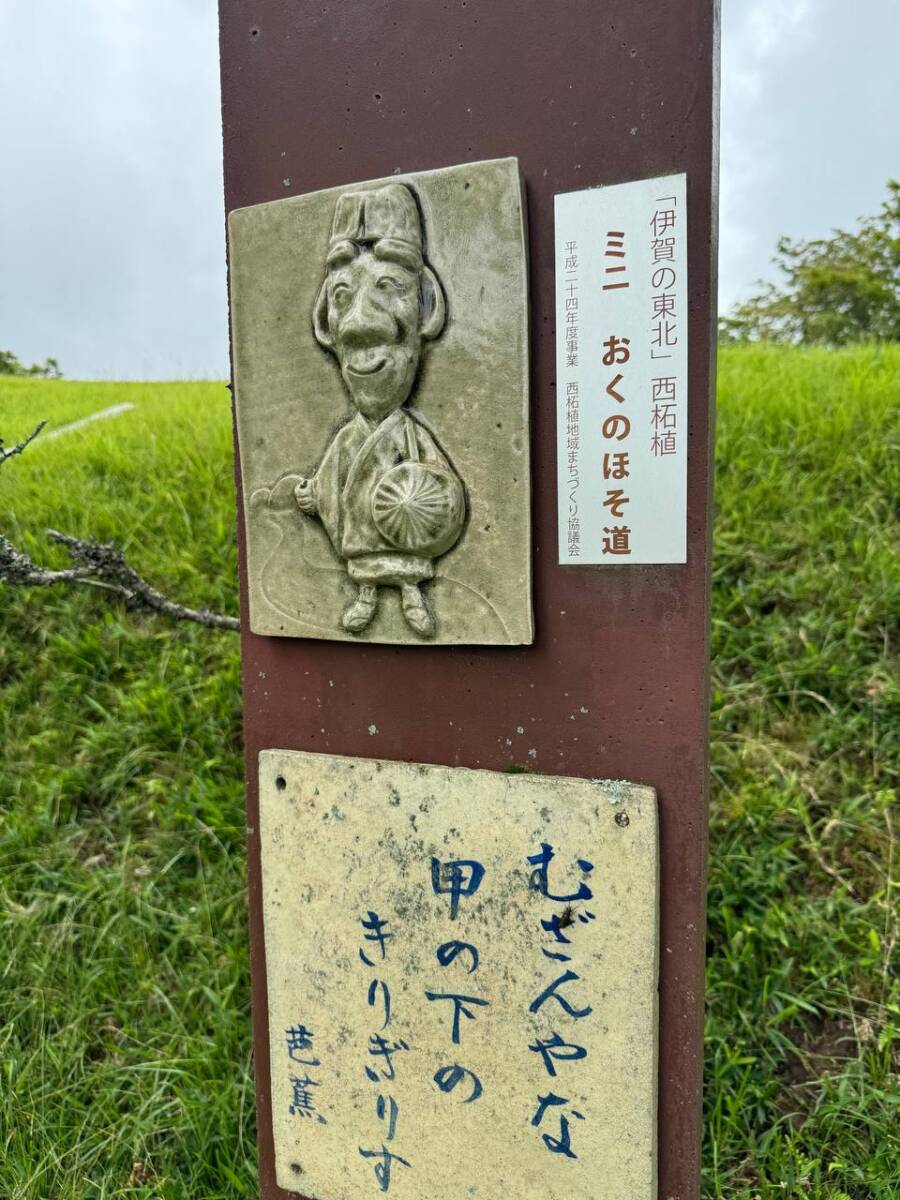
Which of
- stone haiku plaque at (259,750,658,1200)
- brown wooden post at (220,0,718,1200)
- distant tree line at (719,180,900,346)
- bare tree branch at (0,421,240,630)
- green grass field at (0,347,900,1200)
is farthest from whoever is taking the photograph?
distant tree line at (719,180,900,346)

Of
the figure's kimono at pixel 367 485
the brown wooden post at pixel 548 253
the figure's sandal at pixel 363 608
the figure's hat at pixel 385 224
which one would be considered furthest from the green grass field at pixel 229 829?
the figure's hat at pixel 385 224

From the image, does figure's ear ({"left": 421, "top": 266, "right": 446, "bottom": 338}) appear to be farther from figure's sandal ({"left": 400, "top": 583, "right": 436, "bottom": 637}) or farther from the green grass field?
the green grass field

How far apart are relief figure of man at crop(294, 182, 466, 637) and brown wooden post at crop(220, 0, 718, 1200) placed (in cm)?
13

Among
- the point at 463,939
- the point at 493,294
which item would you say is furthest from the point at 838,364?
the point at 463,939

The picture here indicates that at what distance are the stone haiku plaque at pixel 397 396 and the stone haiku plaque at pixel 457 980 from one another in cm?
36

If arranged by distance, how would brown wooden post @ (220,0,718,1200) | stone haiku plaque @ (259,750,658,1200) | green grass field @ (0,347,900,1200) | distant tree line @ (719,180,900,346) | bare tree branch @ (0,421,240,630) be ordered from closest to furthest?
1. brown wooden post @ (220,0,718,1200)
2. stone haiku plaque @ (259,750,658,1200)
3. green grass field @ (0,347,900,1200)
4. bare tree branch @ (0,421,240,630)
5. distant tree line @ (719,180,900,346)

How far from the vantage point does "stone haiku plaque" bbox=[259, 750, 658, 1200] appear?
1.62m

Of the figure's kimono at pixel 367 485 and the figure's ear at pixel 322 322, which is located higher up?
the figure's ear at pixel 322 322

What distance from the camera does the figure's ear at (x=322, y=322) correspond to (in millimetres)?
1651

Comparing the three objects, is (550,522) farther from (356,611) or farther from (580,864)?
(580,864)

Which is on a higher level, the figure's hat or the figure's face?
the figure's hat

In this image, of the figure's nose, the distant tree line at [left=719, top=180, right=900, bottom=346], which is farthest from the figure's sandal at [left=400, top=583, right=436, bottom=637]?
the distant tree line at [left=719, top=180, right=900, bottom=346]

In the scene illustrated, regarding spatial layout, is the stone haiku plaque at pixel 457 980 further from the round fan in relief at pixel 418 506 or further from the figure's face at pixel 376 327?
the figure's face at pixel 376 327

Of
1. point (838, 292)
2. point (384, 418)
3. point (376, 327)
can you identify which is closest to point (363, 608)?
point (384, 418)
